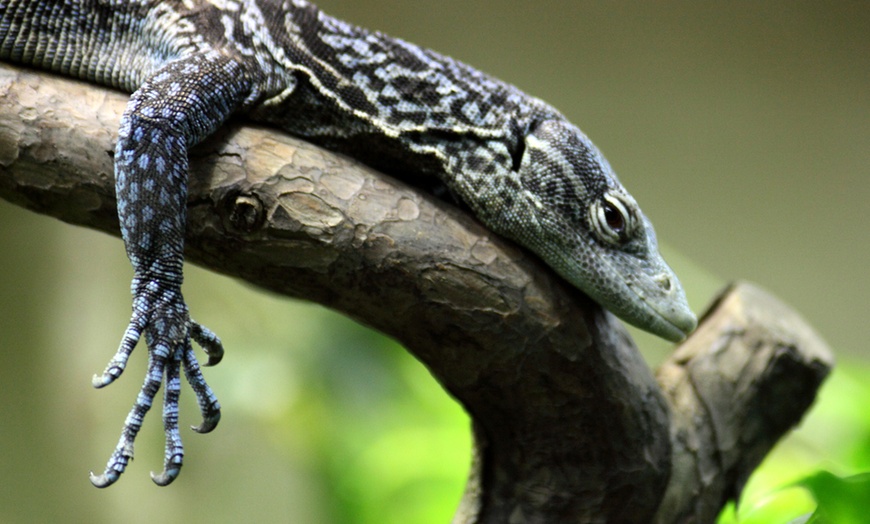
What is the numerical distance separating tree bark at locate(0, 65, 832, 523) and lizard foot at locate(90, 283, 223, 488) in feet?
0.73

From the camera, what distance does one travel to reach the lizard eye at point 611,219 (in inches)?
104

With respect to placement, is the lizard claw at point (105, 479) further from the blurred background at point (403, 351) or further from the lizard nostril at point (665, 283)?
the blurred background at point (403, 351)

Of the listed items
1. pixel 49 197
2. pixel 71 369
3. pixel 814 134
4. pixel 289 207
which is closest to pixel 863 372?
pixel 814 134

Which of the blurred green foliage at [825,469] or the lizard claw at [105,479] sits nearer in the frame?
the lizard claw at [105,479]

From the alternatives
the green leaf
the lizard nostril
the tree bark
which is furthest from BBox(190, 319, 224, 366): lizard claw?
the green leaf

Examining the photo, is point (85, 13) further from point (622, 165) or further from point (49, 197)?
point (622, 165)

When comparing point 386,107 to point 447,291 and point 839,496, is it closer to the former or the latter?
point 447,291

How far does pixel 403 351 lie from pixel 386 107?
3037 mm

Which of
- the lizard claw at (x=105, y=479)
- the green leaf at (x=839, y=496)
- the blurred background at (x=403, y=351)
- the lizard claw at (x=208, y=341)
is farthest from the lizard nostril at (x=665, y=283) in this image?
the lizard claw at (x=105, y=479)

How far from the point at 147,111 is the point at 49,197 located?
1.32 feet

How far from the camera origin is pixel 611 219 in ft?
8.75

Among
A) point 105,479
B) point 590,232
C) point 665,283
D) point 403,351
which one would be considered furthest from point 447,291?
point 403,351

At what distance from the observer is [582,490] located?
2.79 meters

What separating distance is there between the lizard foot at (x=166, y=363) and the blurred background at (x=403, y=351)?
2.40 meters
